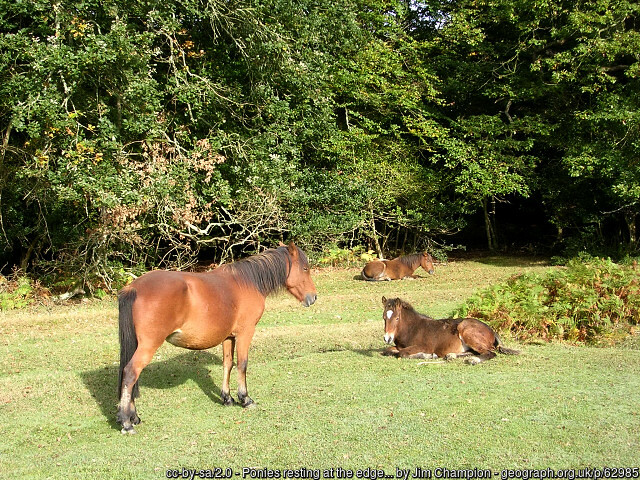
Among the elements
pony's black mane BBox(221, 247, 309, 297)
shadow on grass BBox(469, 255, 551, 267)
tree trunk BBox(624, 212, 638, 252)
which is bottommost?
shadow on grass BBox(469, 255, 551, 267)

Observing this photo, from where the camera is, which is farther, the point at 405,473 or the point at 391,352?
the point at 391,352

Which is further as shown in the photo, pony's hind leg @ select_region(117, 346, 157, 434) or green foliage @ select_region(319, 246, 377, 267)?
green foliage @ select_region(319, 246, 377, 267)

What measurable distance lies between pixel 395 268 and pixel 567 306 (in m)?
9.46

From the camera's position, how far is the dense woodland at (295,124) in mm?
14328

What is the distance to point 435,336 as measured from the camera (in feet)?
28.4

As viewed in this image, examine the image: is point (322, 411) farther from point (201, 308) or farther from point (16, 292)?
point (16, 292)

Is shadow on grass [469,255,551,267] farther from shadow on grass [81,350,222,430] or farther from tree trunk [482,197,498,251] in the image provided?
shadow on grass [81,350,222,430]

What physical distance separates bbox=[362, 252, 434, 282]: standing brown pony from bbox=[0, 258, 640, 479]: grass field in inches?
325

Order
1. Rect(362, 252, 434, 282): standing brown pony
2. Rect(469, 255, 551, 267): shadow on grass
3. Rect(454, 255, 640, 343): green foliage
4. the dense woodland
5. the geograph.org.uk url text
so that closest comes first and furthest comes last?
→ the geograph.org.uk url text
Rect(454, 255, 640, 343): green foliage
the dense woodland
Rect(362, 252, 434, 282): standing brown pony
Rect(469, 255, 551, 267): shadow on grass

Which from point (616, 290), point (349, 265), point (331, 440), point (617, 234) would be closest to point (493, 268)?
point (349, 265)

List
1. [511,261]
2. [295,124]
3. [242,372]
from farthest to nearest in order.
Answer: [511,261] → [295,124] → [242,372]

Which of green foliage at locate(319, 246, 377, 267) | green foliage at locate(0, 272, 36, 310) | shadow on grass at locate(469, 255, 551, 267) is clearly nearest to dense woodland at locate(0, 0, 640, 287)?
green foliage at locate(319, 246, 377, 267)

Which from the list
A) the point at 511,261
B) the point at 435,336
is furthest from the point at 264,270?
the point at 511,261

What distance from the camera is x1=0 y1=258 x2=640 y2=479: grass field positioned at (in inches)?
202
